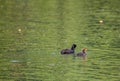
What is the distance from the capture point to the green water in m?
24.6

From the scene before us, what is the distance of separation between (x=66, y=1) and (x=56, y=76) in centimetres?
3283

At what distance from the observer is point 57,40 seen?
32.2 m

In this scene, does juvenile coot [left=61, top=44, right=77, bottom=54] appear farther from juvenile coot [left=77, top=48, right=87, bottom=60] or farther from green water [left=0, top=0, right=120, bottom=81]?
juvenile coot [left=77, top=48, right=87, bottom=60]

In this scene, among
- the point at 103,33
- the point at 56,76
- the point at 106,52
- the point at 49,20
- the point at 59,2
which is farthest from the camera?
the point at 59,2

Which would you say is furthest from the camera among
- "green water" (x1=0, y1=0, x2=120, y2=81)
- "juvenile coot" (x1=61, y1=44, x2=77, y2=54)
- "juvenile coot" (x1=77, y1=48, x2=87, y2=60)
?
"juvenile coot" (x1=61, y1=44, x2=77, y2=54)

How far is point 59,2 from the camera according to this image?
5453cm

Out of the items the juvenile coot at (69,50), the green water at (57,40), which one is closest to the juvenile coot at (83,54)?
the green water at (57,40)

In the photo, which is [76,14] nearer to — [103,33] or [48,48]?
[103,33]

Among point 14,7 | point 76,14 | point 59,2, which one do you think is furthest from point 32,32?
point 59,2

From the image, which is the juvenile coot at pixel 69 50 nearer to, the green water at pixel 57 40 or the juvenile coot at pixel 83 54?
the green water at pixel 57 40

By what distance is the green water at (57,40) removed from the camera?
2456 centimetres

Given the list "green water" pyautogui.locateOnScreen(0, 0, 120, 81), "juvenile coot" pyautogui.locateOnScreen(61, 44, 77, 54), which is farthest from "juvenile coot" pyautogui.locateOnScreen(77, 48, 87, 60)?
"juvenile coot" pyautogui.locateOnScreen(61, 44, 77, 54)

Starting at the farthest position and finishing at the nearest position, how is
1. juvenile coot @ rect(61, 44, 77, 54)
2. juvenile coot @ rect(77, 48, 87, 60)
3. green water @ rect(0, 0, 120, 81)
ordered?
juvenile coot @ rect(61, 44, 77, 54) < juvenile coot @ rect(77, 48, 87, 60) < green water @ rect(0, 0, 120, 81)

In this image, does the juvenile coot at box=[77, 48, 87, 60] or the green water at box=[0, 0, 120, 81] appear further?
the juvenile coot at box=[77, 48, 87, 60]
